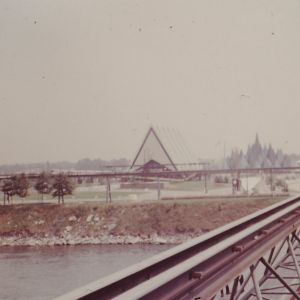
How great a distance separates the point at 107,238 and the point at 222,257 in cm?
5987

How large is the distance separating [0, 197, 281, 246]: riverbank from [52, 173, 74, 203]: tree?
8.25 meters

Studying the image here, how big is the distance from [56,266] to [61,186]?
33.0m

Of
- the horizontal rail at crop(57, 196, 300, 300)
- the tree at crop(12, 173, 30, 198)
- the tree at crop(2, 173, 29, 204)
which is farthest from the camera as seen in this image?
the tree at crop(12, 173, 30, 198)

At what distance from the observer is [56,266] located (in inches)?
1797

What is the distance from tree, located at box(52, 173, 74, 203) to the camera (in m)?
77.9

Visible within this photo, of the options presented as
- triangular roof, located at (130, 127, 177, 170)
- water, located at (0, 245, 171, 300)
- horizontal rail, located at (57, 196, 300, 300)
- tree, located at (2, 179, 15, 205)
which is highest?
triangular roof, located at (130, 127, 177, 170)

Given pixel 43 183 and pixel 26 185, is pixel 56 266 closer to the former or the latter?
pixel 26 185

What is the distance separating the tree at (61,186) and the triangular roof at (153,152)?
205ft

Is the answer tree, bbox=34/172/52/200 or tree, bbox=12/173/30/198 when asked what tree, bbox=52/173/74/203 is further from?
tree, bbox=12/173/30/198

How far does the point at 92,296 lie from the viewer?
3.22 metres

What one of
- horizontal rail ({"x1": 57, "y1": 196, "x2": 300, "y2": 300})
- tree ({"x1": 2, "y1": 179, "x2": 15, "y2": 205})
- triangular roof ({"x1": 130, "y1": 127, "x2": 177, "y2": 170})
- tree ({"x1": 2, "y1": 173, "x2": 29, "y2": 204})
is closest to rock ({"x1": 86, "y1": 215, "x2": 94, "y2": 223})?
tree ({"x1": 2, "y1": 173, "x2": 29, "y2": 204})

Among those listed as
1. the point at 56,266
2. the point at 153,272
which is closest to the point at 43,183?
the point at 56,266

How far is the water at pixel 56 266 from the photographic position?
119ft

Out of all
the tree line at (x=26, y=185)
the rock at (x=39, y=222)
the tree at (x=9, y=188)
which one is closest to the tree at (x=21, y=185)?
the tree line at (x=26, y=185)
